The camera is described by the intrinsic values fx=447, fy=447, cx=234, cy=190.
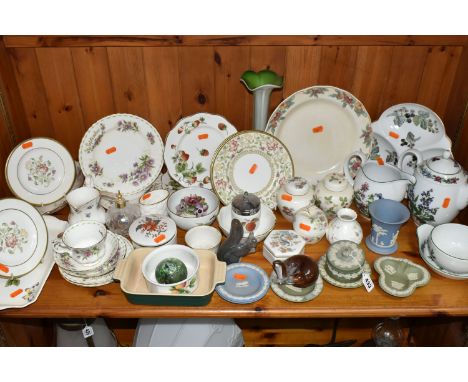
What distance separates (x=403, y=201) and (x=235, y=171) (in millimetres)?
612

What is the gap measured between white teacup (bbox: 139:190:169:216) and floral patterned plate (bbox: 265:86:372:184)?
43 centimetres

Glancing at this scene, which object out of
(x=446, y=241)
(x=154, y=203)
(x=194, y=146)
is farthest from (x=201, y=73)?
(x=446, y=241)

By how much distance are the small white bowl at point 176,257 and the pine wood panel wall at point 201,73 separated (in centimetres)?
54

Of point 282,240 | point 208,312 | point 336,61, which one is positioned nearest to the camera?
point 208,312

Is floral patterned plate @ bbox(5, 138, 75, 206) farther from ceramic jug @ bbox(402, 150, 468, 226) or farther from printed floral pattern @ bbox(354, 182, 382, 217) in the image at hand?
ceramic jug @ bbox(402, 150, 468, 226)

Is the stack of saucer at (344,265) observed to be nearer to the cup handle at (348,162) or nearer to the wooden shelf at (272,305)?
the wooden shelf at (272,305)

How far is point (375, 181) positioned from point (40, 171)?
1108mm

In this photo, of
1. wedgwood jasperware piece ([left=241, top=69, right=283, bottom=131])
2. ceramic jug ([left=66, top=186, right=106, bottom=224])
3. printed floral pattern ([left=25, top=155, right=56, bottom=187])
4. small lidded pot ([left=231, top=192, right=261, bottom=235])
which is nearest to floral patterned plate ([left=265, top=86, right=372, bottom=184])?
wedgwood jasperware piece ([left=241, top=69, right=283, bottom=131])

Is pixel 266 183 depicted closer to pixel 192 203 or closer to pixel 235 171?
pixel 235 171

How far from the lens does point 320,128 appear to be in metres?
1.58

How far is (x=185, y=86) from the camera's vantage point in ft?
5.08

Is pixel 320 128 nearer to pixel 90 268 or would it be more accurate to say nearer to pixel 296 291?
pixel 296 291

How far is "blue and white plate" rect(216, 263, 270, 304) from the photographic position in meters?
1.25

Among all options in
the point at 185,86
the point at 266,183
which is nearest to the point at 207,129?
the point at 185,86
